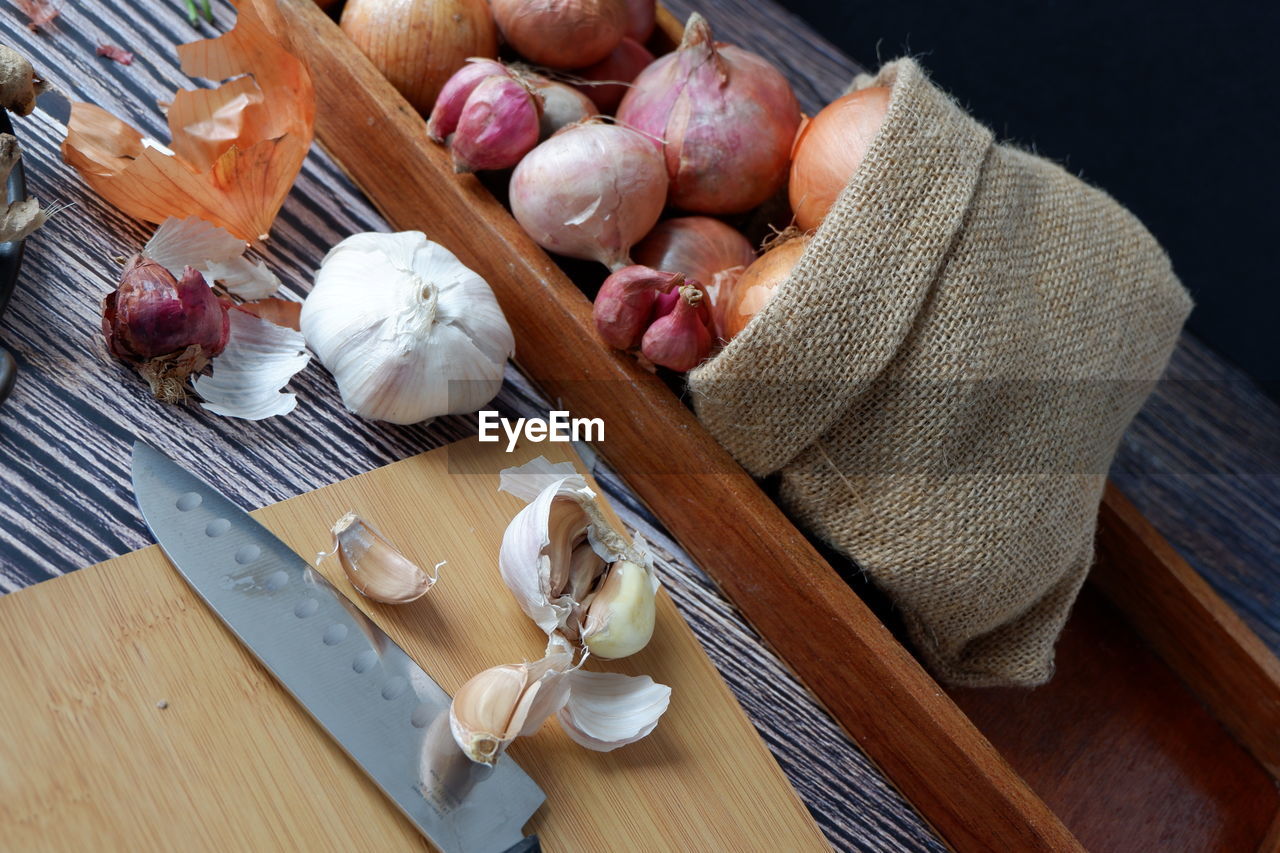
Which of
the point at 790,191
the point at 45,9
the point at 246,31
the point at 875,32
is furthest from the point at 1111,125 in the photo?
the point at 45,9

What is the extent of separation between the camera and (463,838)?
51 cm

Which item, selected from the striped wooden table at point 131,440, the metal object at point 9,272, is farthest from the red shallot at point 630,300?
the metal object at point 9,272

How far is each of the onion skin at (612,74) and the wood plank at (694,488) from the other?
13 centimetres

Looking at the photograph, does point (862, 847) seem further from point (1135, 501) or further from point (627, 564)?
point (1135, 501)

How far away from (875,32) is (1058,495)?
649 mm

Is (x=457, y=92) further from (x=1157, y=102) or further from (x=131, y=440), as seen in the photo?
(x=1157, y=102)

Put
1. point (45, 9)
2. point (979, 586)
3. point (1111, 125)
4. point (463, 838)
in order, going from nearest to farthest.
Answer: point (463, 838) < point (979, 586) < point (45, 9) < point (1111, 125)

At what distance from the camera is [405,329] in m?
0.60

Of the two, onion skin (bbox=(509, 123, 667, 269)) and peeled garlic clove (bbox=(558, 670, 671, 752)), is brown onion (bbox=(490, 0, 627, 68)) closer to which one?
onion skin (bbox=(509, 123, 667, 269))

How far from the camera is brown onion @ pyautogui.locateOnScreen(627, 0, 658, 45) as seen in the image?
2.43 feet

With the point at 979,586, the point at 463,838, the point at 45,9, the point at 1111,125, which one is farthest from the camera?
the point at 1111,125

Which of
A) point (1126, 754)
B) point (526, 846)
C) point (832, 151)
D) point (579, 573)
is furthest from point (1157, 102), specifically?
point (526, 846)

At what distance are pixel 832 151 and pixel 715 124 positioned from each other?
8 centimetres

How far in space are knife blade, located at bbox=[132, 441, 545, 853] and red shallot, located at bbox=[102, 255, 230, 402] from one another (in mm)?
56
